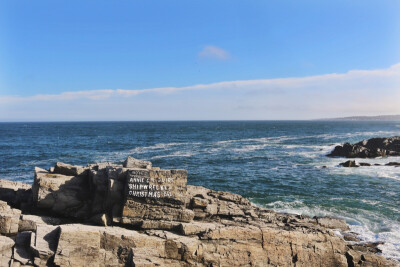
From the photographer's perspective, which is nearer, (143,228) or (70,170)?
(143,228)

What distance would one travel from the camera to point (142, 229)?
12.3 meters

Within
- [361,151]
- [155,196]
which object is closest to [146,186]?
[155,196]

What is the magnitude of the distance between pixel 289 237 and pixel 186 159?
3265 centimetres

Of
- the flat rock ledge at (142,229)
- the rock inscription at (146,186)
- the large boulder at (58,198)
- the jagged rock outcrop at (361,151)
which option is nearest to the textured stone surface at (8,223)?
the flat rock ledge at (142,229)

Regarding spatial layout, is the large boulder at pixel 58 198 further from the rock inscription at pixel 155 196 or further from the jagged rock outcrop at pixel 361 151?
the jagged rock outcrop at pixel 361 151

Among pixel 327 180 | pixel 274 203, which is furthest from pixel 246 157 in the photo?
pixel 274 203

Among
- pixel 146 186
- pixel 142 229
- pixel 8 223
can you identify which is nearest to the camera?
pixel 8 223

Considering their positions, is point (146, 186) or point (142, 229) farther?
point (146, 186)

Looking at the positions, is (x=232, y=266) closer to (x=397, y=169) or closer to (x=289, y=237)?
(x=289, y=237)

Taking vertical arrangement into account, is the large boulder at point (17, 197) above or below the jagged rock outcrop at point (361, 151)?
above

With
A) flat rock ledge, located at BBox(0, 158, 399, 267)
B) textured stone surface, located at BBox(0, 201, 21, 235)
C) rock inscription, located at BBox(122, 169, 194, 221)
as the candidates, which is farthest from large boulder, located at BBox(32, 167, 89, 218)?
rock inscription, located at BBox(122, 169, 194, 221)

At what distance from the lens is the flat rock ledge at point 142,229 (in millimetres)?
10703

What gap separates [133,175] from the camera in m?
12.6

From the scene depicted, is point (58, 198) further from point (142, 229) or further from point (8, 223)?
point (142, 229)
